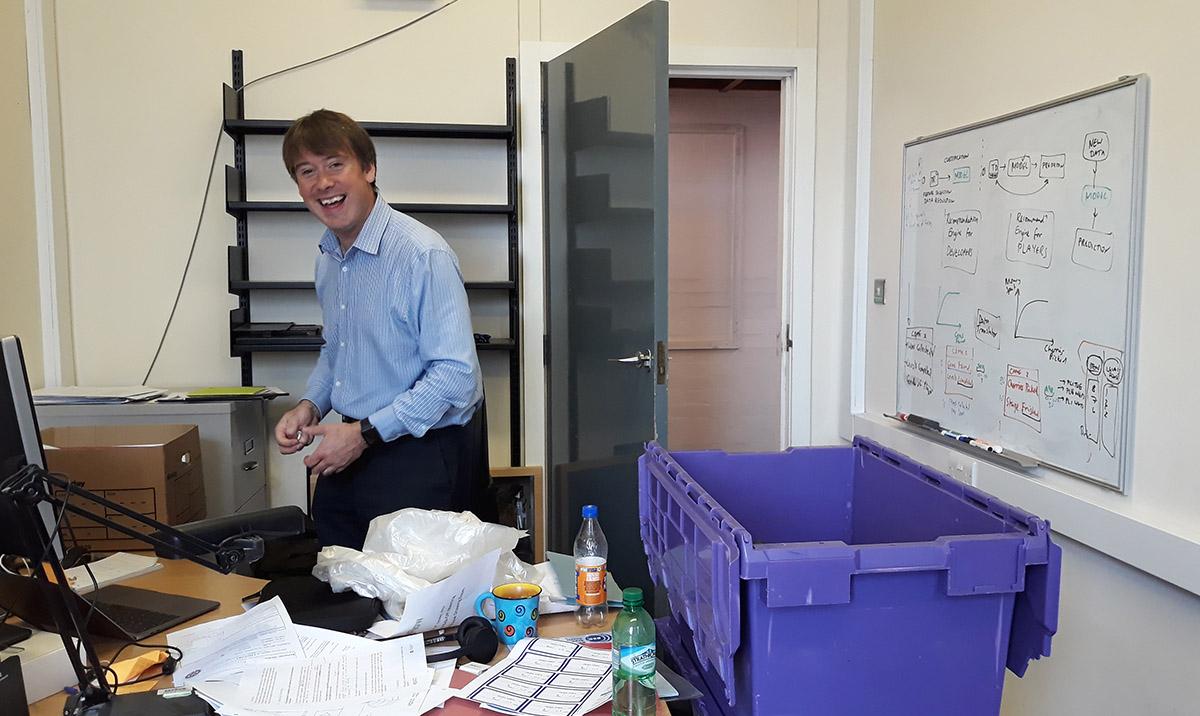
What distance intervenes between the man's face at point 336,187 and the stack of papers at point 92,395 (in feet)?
3.63

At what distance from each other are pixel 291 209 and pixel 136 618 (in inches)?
69.5

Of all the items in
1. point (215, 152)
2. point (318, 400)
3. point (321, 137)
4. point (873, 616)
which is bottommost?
point (873, 616)

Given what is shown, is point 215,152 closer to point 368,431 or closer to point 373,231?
point 373,231

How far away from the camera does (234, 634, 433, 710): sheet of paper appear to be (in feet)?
3.71

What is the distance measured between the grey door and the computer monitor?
153cm

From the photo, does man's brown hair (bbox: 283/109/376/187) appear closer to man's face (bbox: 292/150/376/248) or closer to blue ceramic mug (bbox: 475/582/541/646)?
man's face (bbox: 292/150/376/248)

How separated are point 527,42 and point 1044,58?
1.75 meters

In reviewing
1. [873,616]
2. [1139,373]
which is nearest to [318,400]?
[873,616]

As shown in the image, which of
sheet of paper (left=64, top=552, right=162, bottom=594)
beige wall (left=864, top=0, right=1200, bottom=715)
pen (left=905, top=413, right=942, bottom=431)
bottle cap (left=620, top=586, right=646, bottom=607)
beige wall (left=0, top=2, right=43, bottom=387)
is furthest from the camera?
beige wall (left=0, top=2, right=43, bottom=387)

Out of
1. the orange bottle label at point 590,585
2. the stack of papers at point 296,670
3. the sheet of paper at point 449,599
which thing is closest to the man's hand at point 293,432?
the stack of papers at point 296,670

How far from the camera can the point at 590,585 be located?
4.57ft

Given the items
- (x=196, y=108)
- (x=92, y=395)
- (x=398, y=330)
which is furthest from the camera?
(x=196, y=108)

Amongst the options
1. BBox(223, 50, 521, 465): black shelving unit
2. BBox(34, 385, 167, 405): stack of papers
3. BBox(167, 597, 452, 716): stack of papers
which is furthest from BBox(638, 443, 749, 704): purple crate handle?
BBox(34, 385, 167, 405): stack of papers

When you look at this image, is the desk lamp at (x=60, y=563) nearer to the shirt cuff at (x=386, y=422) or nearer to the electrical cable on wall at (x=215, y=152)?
the shirt cuff at (x=386, y=422)
